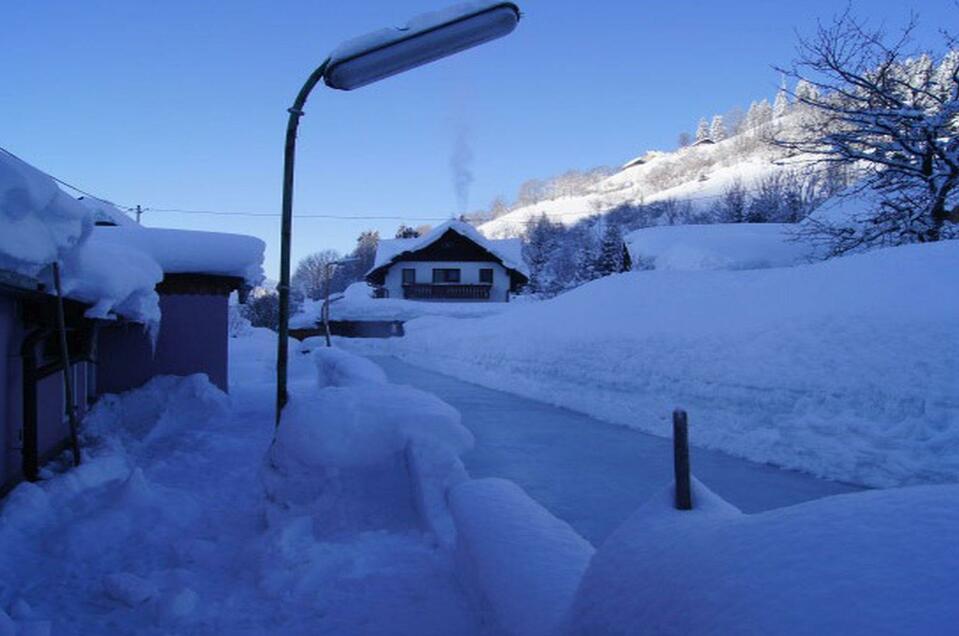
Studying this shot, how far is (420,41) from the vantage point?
451cm

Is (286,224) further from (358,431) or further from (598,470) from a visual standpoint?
(598,470)

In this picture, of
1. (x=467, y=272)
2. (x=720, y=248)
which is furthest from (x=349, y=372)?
(x=467, y=272)

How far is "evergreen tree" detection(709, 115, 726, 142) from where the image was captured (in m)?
148

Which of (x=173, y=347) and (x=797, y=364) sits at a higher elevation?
(x=797, y=364)

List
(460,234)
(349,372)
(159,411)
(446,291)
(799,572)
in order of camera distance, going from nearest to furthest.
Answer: (799,572) < (349,372) < (159,411) < (460,234) < (446,291)

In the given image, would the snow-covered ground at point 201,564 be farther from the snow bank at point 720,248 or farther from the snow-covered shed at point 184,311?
the snow bank at point 720,248

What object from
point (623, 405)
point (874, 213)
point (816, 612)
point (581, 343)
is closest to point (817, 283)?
point (623, 405)

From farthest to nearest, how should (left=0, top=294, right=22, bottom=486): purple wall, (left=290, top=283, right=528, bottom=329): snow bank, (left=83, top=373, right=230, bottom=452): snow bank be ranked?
(left=290, top=283, right=528, bottom=329): snow bank → (left=83, top=373, right=230, bottom=452): snow bank → (left=0, top=294, right=22, bottom=486): purple wall

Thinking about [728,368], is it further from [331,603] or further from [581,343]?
[331,603]

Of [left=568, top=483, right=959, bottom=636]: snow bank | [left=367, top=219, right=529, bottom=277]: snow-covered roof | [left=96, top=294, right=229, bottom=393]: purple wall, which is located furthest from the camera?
[left=367, top=219, right=529, bottom=277]: snow-covered roof

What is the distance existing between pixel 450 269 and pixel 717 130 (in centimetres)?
13045

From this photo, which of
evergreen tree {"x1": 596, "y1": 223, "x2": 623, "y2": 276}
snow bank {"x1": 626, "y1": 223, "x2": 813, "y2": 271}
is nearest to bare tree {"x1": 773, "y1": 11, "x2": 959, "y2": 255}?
snow bank {"x1": 626, "y1": 223, "x2": 813, "y2": 271}

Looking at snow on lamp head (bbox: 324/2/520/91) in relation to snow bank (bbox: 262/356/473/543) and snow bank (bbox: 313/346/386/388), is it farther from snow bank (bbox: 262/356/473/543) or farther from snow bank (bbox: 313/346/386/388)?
snow bank (bbox: 313/346/386/388)

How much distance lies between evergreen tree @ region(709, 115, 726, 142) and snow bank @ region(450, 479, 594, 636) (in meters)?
158
